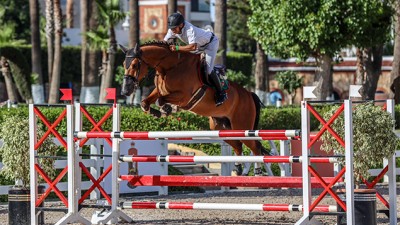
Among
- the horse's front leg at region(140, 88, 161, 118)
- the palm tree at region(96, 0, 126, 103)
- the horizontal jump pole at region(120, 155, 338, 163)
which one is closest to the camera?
the horizontal jump pole at region(120, 155, 338, 163)

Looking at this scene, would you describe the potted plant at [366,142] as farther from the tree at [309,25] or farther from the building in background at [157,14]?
the building in background at [157,14]

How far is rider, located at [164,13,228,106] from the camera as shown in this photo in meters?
12.2

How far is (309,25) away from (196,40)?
17412 millimetres

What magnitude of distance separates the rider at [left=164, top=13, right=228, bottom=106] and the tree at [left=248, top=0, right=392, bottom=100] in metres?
16.8

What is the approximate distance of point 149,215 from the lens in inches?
516

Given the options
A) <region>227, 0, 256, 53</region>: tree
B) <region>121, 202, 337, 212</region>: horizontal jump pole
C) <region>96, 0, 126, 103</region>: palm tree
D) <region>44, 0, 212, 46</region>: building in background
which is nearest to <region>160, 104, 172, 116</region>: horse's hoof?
<region>121, 202, 337, 212</region>: horizontal jump pole

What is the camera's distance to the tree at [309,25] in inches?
1162

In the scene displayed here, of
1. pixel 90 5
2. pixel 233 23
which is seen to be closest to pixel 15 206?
pixel 90 5

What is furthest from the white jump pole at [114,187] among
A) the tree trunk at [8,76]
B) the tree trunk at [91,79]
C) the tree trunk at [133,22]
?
the tree trunk at [91,79]

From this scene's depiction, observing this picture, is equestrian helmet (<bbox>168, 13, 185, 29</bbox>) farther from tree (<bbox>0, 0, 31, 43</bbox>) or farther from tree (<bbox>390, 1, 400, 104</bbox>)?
tree (<bbox>0, 0, 31, 43</bbox>)

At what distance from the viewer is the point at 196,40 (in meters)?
12.6

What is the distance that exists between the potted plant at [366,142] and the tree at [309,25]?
1884cm

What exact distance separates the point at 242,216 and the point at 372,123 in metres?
2.85

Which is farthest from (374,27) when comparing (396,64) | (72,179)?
(72,179)
